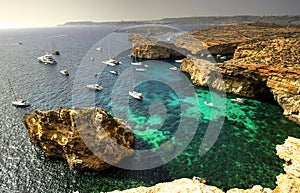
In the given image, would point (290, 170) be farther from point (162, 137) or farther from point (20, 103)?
point (20, 103)

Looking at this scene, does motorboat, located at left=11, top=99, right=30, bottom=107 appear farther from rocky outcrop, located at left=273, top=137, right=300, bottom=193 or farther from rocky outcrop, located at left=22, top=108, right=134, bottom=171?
rocky outcrop, located at left=273, top=137, right=300, bottom=193

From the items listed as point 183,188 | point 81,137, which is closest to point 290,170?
point 183,188

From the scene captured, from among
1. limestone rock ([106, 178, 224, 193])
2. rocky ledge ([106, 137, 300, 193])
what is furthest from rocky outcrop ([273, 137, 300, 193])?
limestone rock ([106, 178, 224, 193])

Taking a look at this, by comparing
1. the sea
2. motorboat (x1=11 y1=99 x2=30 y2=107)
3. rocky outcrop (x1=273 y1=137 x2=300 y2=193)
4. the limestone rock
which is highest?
rocky outcrop (x1=273 y1=137 x2=300 y2=193)

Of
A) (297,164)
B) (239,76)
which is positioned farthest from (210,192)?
(239,76)

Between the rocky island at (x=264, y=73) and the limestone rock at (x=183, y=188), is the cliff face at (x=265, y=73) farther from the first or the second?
the limestone rock at (x=183, y=188)

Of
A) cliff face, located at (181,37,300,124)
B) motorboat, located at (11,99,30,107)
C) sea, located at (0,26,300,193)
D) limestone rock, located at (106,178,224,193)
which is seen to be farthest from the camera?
motorboat, located at (11,99,30,107)

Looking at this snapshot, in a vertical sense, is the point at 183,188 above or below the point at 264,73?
below

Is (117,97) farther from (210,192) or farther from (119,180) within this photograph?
(210,192)
